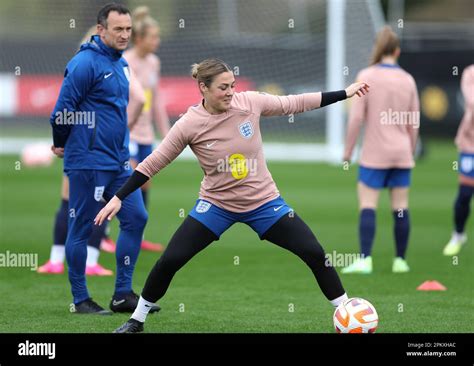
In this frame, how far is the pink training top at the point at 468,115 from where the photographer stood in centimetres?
1145

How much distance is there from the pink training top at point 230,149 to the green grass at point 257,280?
1.09m

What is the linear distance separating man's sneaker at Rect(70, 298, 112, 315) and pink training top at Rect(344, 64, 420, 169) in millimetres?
3406

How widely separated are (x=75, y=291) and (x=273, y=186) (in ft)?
6.60

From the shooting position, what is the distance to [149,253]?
1176cm

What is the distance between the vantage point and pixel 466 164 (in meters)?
11.8

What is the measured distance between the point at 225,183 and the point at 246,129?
16.0 inches

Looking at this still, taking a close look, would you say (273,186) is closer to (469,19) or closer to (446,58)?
(446,58)

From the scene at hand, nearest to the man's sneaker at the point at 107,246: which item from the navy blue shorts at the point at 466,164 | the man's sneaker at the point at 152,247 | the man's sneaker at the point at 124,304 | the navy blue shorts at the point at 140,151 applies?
the man's sneaker at the point at 152,247

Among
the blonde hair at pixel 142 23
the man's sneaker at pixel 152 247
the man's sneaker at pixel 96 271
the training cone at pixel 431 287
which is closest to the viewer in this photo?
the training cone at pixel 431 287

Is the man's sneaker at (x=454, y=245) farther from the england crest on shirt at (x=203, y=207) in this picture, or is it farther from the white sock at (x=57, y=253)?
the england crest on shirt at (x=203, y=207)

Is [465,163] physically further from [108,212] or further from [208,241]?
[108,212]
